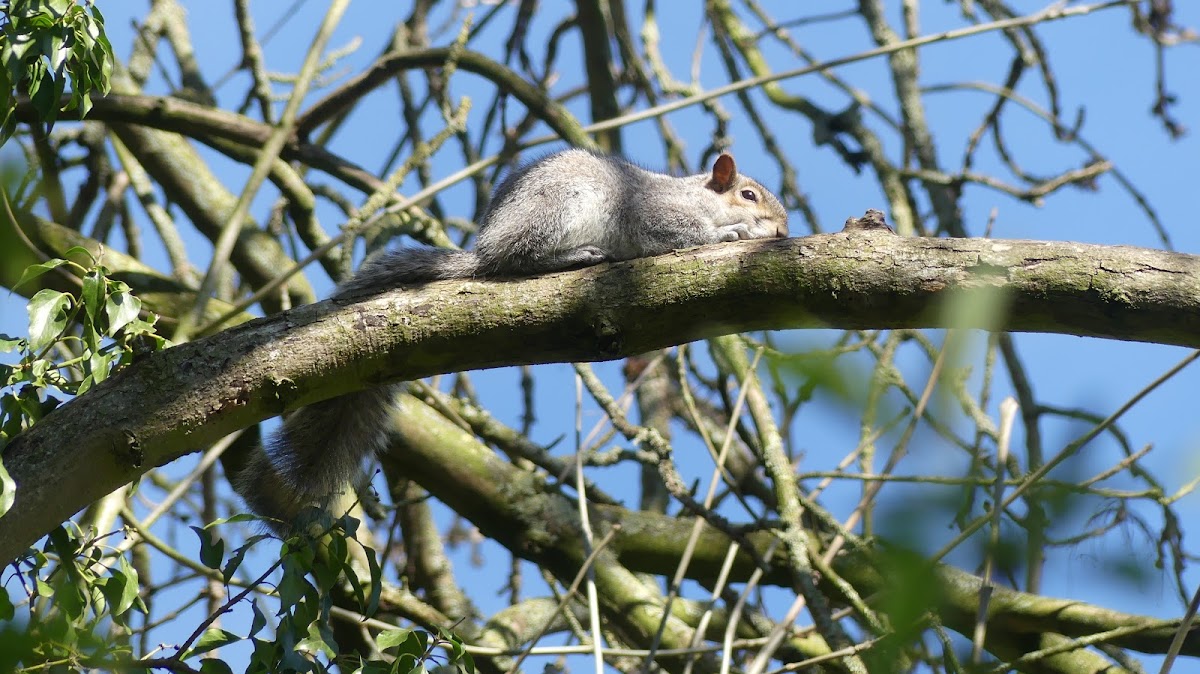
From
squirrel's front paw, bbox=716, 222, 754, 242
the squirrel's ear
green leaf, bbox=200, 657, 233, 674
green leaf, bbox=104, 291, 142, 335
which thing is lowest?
green leaf, bbox=200, 657, 233, 674

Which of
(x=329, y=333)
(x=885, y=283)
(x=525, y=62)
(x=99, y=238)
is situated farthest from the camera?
(x=525, y=62)

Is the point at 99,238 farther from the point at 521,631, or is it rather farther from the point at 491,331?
the point at 491,331

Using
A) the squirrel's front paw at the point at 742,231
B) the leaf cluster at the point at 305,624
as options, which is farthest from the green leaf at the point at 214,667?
the squirrel's front paw at the point at 742,231

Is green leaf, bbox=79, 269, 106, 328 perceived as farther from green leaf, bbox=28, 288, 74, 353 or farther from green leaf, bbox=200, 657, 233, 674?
green leaf, bbox=200, 657, 233, 674

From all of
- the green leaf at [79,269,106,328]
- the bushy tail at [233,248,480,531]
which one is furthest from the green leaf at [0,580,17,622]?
the bushy tail at [233,248,480,531]

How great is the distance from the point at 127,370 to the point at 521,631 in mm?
2123

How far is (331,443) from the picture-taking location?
2648 mm

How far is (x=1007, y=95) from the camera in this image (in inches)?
180

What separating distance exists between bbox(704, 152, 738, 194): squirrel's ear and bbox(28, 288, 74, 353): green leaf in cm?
240

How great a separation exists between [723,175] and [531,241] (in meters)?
1.18

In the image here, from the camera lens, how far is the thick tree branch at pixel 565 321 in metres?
1.83

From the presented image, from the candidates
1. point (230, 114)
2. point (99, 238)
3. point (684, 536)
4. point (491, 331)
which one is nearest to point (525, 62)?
point (230, 114)

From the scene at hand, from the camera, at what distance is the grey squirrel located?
8.61 ft

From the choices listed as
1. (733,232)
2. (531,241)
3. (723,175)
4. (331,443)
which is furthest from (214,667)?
(723,175)
